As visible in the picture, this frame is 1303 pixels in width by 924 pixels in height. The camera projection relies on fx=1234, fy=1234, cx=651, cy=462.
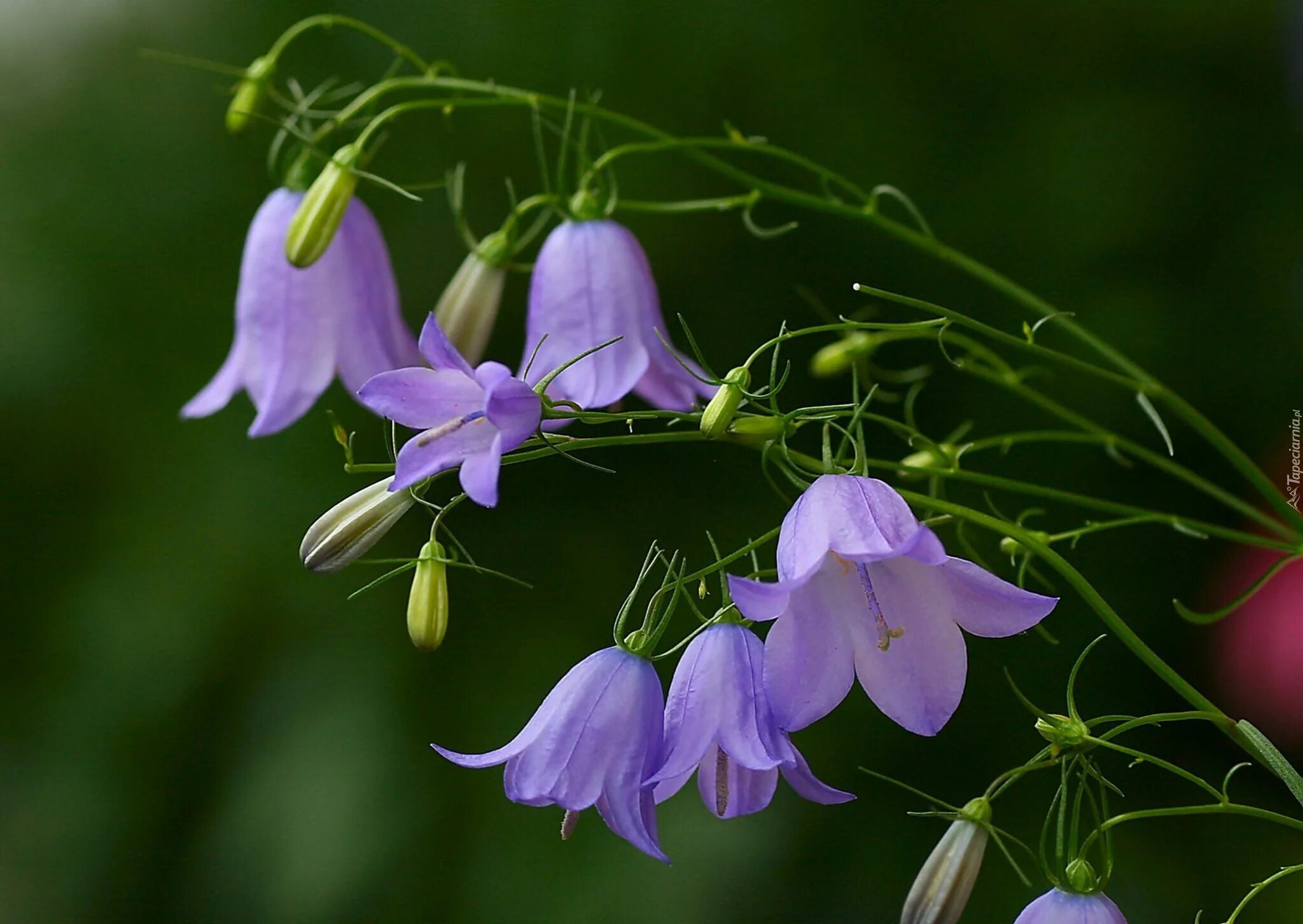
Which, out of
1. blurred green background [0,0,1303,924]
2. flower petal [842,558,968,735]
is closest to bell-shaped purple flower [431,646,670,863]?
flower petal [842,558,968,735]

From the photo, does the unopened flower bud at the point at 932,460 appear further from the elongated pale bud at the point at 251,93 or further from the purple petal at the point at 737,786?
the elongated pale bud at the point at 251,93

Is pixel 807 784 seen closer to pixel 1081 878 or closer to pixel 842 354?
pixel 1081 878

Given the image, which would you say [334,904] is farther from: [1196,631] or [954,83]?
[954,83]

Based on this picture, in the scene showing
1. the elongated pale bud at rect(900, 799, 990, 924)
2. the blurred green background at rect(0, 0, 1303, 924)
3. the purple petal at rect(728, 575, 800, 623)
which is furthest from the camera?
the blurred green background at rect(0, 0, 1303, 924)

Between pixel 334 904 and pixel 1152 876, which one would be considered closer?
pixel 1152 876

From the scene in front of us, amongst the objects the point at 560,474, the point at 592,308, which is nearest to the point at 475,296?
the point at 592,308

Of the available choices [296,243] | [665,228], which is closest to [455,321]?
[296,243]

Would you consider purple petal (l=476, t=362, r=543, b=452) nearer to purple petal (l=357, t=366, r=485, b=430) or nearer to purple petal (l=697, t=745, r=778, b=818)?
purple petal (l=357, t=366, r=485, b=430)
